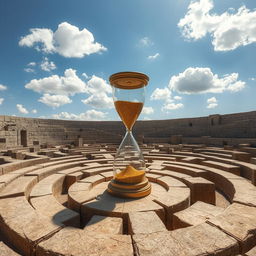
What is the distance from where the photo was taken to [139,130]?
69.8 feet

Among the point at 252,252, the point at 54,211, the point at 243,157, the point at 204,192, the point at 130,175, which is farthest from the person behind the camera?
the point at 243,157

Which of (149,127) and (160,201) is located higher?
(149,127)

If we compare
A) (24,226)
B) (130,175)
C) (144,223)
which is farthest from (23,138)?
(144,223)

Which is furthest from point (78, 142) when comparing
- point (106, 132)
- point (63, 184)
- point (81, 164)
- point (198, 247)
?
point (198, 247)

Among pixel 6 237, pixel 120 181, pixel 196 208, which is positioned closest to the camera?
pixel 6 237

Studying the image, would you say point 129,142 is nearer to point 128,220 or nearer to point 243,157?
point 128,220

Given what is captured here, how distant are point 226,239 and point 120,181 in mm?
2603

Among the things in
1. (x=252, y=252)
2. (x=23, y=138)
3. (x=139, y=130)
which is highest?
(x=139, y=130)

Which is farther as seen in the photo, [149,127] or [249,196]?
[149,127]

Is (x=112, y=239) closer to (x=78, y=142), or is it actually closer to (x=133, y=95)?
(x=133, y=95)

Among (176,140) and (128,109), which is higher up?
(128,109)

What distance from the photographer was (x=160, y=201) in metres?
3.76

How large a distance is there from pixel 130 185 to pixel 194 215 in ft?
5.20

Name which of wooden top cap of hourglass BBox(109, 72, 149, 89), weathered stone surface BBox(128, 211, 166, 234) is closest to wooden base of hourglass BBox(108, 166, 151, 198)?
weathered stone surface BBox(128, 211, 166, 234)
